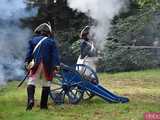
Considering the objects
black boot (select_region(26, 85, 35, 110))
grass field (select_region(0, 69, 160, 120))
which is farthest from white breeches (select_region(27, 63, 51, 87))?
grass field (select_region(0, 69, 160, 120))

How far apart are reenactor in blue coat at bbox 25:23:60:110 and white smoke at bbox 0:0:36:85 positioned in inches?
134

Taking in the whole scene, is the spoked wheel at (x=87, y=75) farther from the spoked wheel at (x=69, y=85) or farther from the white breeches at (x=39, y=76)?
the white breeches at (x=39, y=76)

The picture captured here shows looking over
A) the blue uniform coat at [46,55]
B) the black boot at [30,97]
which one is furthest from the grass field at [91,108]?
the blue uniform coat at [46,55]

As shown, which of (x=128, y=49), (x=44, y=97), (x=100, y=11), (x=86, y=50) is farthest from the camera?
(x=128, y=49)

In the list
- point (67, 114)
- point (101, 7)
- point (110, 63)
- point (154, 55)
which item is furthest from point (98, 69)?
point (67, 114)

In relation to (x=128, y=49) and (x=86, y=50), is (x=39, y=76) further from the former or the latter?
(x=128, y=49)

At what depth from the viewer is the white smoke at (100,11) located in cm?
1971

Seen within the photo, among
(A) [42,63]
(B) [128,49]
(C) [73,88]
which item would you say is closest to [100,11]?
(B) [128,49]

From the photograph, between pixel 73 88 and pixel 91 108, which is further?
pixel 73 88

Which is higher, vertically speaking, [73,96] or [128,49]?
[128,49]

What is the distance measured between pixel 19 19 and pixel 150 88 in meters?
4.30

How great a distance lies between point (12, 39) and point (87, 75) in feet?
14.5

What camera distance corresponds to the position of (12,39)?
17.2 meters

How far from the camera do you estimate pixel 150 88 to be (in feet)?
56.1
